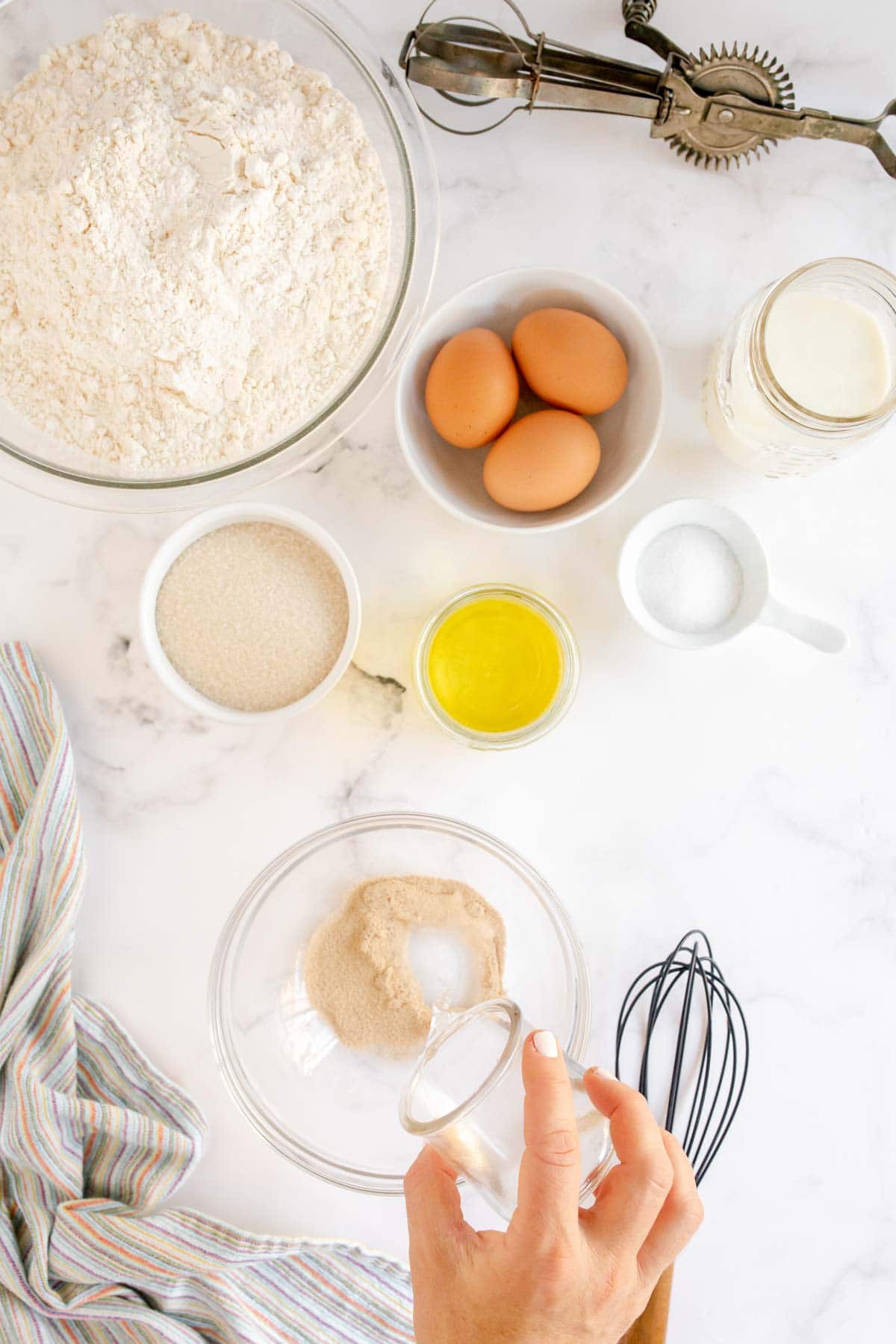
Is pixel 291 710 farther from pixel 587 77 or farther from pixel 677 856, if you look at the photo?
pixel 587 77

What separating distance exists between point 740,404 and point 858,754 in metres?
0.42

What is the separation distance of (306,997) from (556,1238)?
42cm

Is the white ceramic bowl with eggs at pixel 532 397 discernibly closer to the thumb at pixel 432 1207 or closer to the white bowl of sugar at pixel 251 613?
the white bowl of sugar at pixel 251 613

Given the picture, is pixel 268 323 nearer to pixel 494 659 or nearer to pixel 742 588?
pixel 494 659

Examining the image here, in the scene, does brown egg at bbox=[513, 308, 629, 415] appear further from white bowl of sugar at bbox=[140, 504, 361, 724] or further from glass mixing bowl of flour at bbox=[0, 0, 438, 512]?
white bowl of sugar at bbox=[140, 504, 361, 724]

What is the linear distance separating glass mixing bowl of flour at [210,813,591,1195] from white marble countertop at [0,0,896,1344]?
0.17ft

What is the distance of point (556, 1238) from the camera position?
2.27 feet

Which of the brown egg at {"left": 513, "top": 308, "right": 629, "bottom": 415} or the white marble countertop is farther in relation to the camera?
the white marble countertop

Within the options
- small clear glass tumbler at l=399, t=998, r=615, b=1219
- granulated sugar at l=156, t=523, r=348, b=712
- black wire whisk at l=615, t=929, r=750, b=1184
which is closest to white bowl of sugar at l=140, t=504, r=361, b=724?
granulated sugar at l=156, t=523, r=348, b=712

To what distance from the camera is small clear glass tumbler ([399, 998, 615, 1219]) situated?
2.65ft

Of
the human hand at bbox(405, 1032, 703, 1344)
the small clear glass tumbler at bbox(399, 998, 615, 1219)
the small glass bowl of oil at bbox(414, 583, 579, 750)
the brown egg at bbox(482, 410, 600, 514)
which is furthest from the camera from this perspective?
the small glass bowl of oil at bbox(414, 583, 579, 750)

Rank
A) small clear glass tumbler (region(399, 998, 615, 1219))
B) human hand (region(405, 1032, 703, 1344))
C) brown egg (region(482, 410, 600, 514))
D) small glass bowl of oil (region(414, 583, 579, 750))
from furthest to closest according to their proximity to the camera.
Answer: small glass bowl of oil (region(414, 583, 579, 750)) → brown egg (region(482, 410, 600, 514)) → small clear glass tumbler (region(399, 998, 615, 1219)) → human hand (region(405, 1032, 703, 1344))

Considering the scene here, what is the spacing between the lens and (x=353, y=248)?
896mm

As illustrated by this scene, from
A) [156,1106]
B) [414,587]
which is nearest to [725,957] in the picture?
[414,587]
